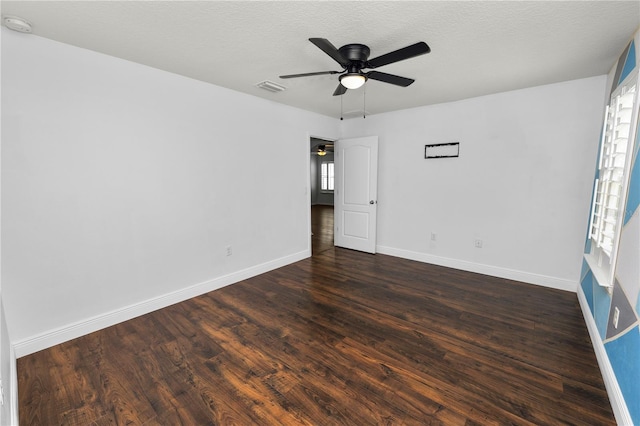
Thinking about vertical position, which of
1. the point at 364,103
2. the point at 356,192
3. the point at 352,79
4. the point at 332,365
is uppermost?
the point at 364,103

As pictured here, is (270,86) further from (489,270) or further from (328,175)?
(328,175)

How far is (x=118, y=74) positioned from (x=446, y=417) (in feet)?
12.4

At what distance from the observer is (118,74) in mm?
2600

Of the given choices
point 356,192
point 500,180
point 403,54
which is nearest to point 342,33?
point 403,54

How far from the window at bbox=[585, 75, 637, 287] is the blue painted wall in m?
0.09

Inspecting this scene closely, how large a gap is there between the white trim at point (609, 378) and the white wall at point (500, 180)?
114cm

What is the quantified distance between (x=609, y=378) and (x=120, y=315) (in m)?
3.98

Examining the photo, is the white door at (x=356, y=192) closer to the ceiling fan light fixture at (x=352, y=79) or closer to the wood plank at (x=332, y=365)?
the wood plank at (x=332, y=365)

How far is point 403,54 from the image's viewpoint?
6.56 feet

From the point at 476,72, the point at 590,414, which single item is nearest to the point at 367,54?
the point at 476,72

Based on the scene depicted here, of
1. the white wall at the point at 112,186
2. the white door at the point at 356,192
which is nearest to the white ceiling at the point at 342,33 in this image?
the white wall at the point at 112,186

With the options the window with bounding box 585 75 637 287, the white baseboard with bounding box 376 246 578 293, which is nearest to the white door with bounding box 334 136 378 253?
the white baseboard with bounding box 376 246 578 293

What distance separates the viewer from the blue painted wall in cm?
152

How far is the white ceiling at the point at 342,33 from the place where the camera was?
182cm
